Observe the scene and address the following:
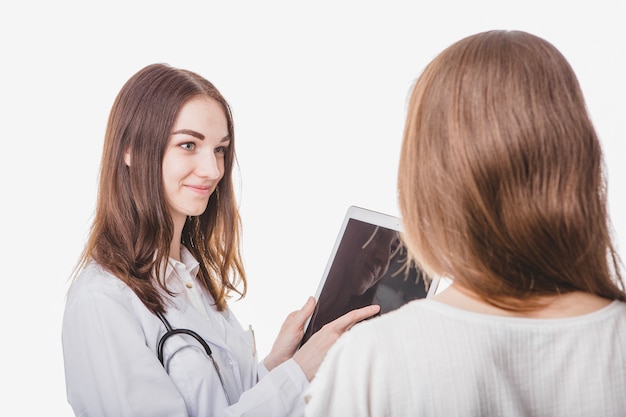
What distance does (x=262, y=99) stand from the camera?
3475 mm

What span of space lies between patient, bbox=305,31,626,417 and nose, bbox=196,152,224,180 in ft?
3.23

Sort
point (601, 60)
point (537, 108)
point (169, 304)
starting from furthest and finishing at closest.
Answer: point (601, 60) < point (169, 304) < point (537, 108)

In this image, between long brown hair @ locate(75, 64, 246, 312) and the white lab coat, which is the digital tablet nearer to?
the white lab coat

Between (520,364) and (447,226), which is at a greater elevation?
(447,226)

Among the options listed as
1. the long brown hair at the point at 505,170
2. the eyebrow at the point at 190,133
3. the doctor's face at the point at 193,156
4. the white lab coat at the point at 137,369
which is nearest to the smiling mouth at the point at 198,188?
the doctor's face at the point at 193,156

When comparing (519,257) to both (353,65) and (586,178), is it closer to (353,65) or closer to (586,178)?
(586,178)

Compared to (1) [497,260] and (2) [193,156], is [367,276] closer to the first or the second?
(2) [193,156]

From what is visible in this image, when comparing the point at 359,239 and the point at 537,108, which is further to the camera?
the point at 359,239

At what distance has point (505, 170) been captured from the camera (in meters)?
0.92

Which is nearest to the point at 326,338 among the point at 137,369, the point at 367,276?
the point at 367,276

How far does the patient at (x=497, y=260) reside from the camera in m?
0.91

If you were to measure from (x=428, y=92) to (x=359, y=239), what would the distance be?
36.0 inches

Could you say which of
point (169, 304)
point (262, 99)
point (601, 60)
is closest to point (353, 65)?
point (262, 99)

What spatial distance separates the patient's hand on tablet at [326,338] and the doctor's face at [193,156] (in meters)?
0.52
